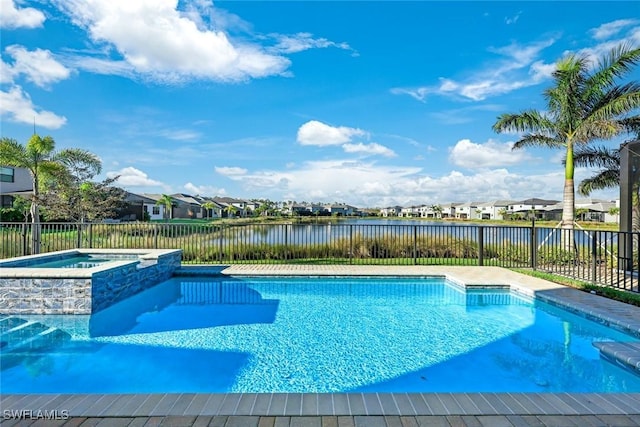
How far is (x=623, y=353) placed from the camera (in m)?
3.67

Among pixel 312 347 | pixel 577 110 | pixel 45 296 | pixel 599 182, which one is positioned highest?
pixel 577 110

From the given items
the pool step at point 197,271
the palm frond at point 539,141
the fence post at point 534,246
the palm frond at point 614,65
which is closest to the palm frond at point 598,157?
the palm frond at point 539,141

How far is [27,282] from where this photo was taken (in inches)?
221

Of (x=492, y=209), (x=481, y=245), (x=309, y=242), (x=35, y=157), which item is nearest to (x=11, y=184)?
(x=35, y=157)

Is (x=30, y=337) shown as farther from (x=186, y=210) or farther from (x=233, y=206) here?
(x=233, y=206)

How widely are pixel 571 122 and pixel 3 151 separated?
68.0 ft

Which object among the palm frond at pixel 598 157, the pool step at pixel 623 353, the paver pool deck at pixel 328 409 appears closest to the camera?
the paver pool deck at pixel 328 409

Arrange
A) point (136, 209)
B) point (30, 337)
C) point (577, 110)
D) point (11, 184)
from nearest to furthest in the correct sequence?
point (30, 337) < point (577, 110) < point (11, 184) < point (136, 209)

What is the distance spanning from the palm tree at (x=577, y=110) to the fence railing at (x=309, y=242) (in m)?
1.51

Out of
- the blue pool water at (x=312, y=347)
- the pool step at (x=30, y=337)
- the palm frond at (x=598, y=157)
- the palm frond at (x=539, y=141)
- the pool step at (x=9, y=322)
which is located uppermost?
the palm frond at (x=539, y=141)

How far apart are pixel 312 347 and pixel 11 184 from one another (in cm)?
3319

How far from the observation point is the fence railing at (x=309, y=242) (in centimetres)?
1023

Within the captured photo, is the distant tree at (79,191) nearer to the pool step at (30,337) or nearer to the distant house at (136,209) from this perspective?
the pool step at (30,337)

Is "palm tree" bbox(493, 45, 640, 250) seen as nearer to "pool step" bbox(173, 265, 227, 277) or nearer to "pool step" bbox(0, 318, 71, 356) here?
"pool step" bbox(173, 265, 227, 277)
